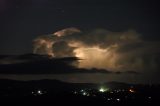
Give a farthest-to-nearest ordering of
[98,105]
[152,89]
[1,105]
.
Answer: [152,89], [98,105], [1,105]

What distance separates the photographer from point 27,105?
118000 millimetres

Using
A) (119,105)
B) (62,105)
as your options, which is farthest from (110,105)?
(62,105)

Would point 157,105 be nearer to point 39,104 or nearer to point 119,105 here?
point 119,105

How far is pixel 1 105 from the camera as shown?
11344 cm

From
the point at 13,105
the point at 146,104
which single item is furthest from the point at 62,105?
the point at 146,104

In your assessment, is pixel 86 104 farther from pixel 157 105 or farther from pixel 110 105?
pixel 157 105

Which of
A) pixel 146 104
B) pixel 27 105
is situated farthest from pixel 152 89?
pixel 27 105

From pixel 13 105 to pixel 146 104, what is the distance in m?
34.1

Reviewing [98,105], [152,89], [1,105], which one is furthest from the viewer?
[152,89]

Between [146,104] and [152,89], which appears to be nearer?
[146,104]

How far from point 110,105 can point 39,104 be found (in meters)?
18.5

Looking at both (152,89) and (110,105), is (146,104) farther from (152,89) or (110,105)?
(152,89)

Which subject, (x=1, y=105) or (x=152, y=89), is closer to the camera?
(x=1, y=105)

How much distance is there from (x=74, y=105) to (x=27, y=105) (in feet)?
39.6
